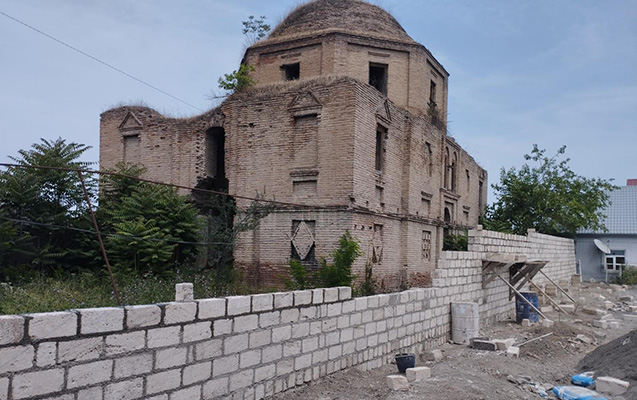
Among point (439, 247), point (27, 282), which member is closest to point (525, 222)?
point (439, 247)

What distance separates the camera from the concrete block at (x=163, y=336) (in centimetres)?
539

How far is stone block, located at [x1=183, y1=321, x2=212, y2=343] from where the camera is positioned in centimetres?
580

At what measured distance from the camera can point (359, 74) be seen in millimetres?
22016

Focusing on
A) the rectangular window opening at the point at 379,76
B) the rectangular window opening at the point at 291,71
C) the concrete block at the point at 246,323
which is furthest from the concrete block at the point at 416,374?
the rectangular window opening at the point at 291,71

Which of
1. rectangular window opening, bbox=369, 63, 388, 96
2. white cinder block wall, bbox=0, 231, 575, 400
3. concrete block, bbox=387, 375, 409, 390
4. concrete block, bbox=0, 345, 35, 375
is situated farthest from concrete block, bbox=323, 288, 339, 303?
rectangular window opening, bbox=369, 63, 388, 96

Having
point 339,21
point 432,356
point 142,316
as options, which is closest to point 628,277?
point 339,21

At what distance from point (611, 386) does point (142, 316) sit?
6752 mm

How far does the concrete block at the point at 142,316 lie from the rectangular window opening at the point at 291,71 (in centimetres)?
1857

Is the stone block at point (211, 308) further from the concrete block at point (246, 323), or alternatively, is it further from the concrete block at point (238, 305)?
the concrete block at point (246, 323)

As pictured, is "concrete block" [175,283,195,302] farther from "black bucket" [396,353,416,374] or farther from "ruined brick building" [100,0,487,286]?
"ruined brick building" [100,0,487,286]

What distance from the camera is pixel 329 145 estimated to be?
16938mm

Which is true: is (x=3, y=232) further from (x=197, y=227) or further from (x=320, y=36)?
(x=320, y=36)

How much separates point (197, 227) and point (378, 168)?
6457mm

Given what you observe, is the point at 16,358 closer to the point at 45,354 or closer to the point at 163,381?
the point at 45,354
